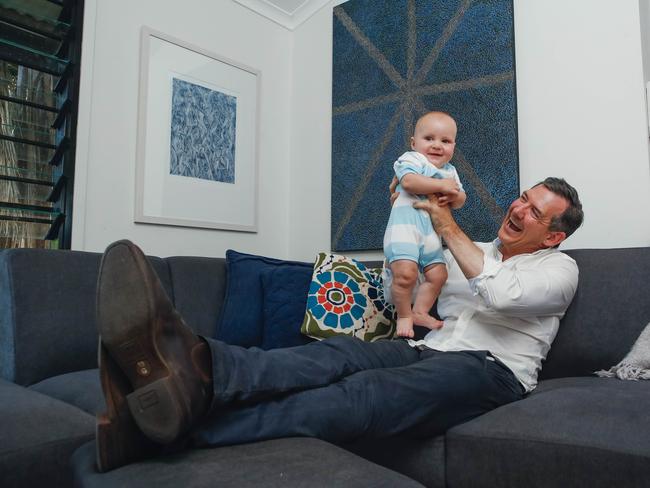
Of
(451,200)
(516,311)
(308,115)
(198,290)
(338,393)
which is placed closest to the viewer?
(338,393)

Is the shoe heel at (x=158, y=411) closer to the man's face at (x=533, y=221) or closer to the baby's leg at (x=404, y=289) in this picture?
the baby's leg at (x=404, y=289)

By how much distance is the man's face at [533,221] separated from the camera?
160cm

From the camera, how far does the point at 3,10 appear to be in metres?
2.11

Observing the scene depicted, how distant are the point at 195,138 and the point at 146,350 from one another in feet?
6.44

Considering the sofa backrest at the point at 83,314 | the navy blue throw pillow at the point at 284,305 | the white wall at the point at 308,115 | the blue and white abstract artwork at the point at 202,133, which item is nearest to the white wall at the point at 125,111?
the white wall at the point at 308,115

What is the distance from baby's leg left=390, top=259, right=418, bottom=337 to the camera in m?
1.67

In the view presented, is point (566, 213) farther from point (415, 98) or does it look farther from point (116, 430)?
point (116, 430)

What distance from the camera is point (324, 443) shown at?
36.2 inches

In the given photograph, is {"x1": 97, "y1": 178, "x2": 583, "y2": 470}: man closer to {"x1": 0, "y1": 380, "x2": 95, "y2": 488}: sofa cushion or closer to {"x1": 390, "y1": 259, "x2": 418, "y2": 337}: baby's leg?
{"x1": 390, "y1": 259, "x2": 418, "y2": 337}: baby's leg

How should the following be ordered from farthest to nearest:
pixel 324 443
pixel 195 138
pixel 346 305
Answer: pixel 195 138 → pixel 346 305 → pixel 324 443

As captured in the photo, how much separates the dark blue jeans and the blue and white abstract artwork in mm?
1663

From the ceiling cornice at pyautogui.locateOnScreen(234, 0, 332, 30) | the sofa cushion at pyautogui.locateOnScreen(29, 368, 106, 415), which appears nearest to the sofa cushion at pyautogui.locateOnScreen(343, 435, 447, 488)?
the sofa cushion at pyautogui.locateOnScreen(29, 368, 106, 415)

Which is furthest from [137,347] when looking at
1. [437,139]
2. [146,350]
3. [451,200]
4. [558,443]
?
[437,139]

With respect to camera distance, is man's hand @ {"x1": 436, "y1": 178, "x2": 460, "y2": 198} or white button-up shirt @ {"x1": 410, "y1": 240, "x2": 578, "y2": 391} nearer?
white button-up shirt @ {"x1": 410, "y1": 240, "x2": 578, "y2": 391}
